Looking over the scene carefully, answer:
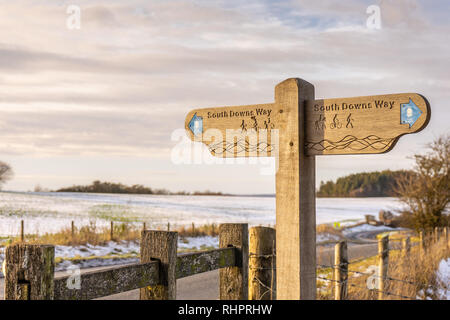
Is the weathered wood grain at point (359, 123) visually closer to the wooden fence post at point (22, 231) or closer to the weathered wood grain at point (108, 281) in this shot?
the weathered wood grain at point (108, 281)

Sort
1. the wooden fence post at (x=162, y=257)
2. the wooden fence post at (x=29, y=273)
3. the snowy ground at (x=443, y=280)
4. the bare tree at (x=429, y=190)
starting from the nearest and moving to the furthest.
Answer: the wooden fence post at (x=29, y=273), the wooden fence post at (x=162, y=257), the snowy ground at (x=443, y=280), the bare tree at (x=429, y=190)

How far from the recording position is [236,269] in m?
4.25

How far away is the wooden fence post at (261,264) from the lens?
14.8 ft

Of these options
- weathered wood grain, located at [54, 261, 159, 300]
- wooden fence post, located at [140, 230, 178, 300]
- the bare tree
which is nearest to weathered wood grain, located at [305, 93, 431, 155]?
wooden fence post, located at [140, 230, 178, 300]

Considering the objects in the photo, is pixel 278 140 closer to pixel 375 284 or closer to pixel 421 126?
pixel 421 126

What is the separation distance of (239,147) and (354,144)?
966 mm

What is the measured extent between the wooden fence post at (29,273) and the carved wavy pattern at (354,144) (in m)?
2.10

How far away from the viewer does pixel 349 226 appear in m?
31.5

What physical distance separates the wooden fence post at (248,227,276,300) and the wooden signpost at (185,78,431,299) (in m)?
0.64

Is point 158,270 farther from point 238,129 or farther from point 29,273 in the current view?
point 238,129

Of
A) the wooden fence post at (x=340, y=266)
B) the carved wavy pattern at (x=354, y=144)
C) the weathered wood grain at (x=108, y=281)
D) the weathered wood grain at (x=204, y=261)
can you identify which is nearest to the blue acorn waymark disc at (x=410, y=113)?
the carved wavy pattern at (x=354, y=144)

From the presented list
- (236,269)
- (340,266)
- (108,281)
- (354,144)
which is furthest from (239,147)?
(340,266)
